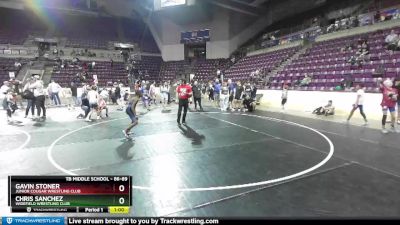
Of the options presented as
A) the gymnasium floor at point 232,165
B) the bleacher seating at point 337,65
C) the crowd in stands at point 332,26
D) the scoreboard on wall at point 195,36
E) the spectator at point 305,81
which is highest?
the scoreboard on wall at point 195,36

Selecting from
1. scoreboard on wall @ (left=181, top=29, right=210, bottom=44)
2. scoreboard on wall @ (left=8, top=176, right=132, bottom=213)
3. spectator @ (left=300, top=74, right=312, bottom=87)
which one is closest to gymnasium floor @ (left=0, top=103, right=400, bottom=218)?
scoreboard on wall @ (left=8, top=176, right=132, bottom=213)

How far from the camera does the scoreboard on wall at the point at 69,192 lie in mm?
3357

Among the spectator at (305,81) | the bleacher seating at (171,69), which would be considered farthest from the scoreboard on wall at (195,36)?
the spectator at (305,81)

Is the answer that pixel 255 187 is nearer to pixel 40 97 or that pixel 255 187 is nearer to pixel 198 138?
pixel 198 138

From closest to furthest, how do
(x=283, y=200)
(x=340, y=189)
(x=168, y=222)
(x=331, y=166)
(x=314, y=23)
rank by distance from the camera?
(x=168, y=222) < (x=283, y=200) < (x=340, y=189) < (x=331, y=166) < (x=314, y=23)

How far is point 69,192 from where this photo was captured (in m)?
3.37

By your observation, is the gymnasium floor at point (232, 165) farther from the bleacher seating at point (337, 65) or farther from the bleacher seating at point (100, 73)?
the bleacher seating at point (100, 73)

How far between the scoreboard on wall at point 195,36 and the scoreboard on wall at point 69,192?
3571 cm

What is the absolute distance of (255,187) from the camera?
4910 millimetres

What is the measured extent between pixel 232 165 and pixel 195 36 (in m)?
33.9

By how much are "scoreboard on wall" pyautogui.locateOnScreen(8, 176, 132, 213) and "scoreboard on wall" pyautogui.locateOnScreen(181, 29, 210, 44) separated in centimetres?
3571

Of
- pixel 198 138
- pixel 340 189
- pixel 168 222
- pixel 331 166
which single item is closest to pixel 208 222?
pixel 168 222

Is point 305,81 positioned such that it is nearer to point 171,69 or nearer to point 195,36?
point 195,36

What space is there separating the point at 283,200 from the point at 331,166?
7.45ft
